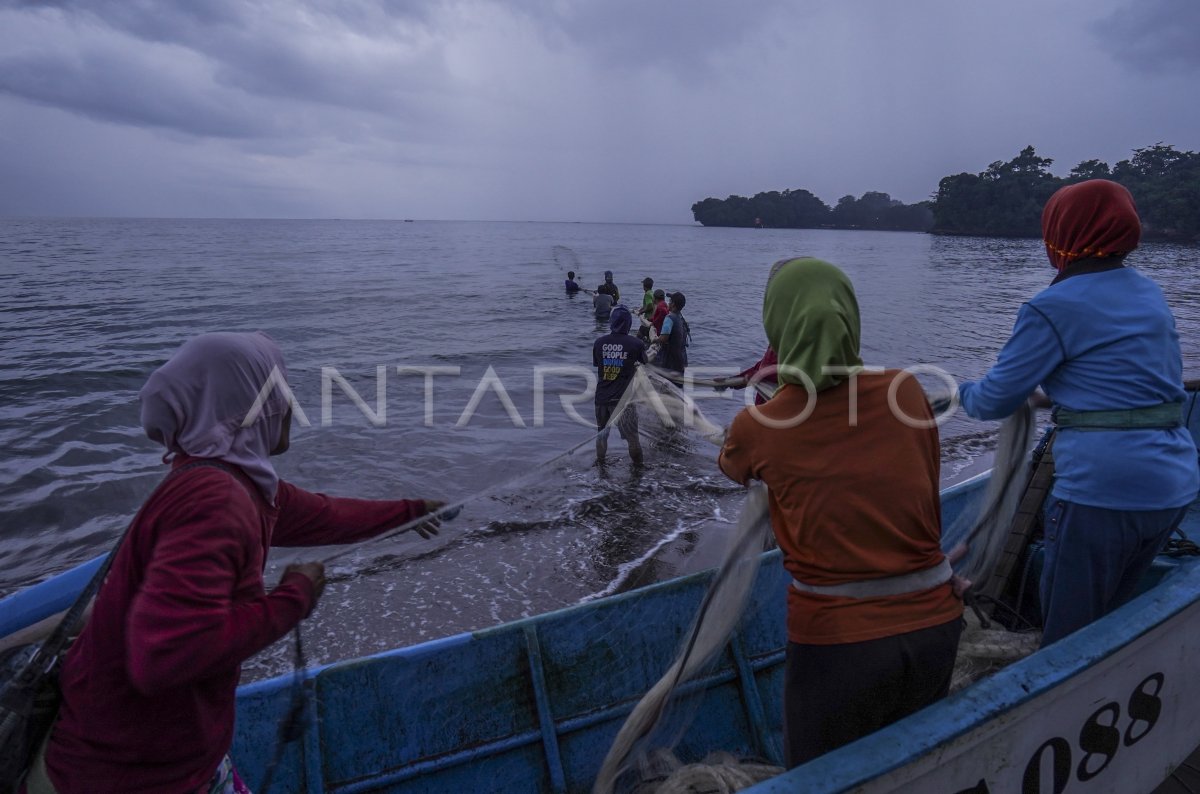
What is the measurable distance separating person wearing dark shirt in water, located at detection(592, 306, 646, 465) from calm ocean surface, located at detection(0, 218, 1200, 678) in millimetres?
860

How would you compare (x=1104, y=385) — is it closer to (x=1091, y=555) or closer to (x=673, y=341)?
(x=1091, y=555)

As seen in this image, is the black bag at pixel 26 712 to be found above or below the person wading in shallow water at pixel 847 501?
below

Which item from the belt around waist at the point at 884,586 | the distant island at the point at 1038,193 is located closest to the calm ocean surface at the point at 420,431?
the belt around waist at the point at 884,586

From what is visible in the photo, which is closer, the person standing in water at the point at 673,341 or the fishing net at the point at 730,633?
the fishing net at the point at 730,633

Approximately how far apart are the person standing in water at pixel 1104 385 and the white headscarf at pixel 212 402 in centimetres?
220

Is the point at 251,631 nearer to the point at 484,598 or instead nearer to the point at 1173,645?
the point at 1173,645

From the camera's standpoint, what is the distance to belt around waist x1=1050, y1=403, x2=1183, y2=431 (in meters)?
2.28

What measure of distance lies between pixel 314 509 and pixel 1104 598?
274 centimetres

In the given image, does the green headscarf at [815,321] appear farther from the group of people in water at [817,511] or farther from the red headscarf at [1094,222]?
the red headscarf at [1094,222]

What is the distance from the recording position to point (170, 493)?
4.89 ft

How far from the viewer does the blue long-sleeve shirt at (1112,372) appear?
2.26 metres

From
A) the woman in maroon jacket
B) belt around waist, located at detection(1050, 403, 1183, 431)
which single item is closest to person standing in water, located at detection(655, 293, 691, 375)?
belt around waist, located at detection(1050, 403, 1183, 431)

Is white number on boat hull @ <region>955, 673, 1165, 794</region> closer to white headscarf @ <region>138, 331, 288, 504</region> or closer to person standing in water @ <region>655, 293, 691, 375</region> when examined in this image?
white headscarf @ <region>138, 331, 288, 504</region>

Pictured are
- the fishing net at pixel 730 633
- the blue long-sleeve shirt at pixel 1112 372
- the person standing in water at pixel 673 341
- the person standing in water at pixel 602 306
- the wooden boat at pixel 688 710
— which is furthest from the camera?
the person standing in water at pixel 602 306
